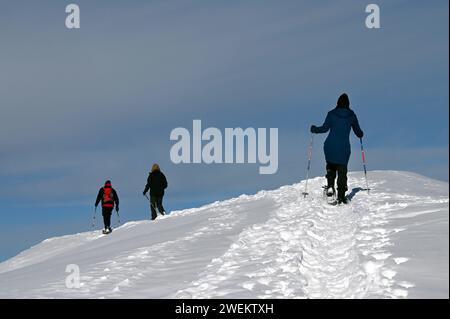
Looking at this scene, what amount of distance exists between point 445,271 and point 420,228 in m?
2.63

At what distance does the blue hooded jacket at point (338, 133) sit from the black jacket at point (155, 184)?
343 inches

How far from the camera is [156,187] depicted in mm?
22172

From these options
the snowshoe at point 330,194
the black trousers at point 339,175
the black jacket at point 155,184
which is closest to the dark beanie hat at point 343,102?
the black trousers at point 339,175

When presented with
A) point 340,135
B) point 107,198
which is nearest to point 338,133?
point 340,135

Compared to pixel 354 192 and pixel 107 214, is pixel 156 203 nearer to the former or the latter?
pixel 107 214

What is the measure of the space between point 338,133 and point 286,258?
249 inches

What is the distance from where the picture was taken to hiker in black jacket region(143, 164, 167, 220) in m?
22.2

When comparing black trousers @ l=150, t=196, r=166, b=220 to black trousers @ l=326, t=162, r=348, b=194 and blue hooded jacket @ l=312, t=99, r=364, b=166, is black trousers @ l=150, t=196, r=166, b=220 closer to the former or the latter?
black trousers @ l=326, t=162, r=348, b=194

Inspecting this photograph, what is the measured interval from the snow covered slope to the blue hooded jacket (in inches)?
47.1

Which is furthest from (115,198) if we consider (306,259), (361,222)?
(306,259)

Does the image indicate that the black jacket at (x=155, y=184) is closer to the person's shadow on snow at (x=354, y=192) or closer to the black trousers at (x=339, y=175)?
the person's shadow on snow at (x=354, y=192)
